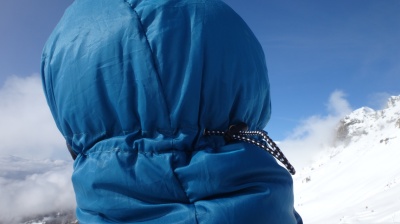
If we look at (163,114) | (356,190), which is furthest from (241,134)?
(356,190)

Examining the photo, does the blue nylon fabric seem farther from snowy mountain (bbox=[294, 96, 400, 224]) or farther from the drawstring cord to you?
snowy mountain (bbox=[294, 96, 400, 224])

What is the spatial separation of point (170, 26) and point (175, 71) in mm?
156

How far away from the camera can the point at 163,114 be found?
100 cm

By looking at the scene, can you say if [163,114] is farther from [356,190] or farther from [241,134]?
[356,190]

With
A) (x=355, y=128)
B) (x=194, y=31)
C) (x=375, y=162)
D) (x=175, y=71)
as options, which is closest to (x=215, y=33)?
(x=194, y=31)

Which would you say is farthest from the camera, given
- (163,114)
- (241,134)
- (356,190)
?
(356,190)

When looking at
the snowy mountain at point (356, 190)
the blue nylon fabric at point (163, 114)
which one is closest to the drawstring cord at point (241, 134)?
the blue nylon fabric at point (163, 114)

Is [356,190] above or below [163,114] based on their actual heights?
below

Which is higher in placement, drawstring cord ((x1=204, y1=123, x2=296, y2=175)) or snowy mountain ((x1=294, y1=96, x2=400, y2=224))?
drawstring cord ((x1=204, y1=123, x2=296, y2=175))

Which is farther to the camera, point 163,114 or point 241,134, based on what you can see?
point 241,134

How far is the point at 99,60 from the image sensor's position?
3.40ft

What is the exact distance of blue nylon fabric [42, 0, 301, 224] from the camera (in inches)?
38.6

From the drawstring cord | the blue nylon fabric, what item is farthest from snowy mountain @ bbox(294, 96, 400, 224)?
the blue nylon fabric

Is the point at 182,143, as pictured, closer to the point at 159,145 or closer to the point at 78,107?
the point at 159,145
